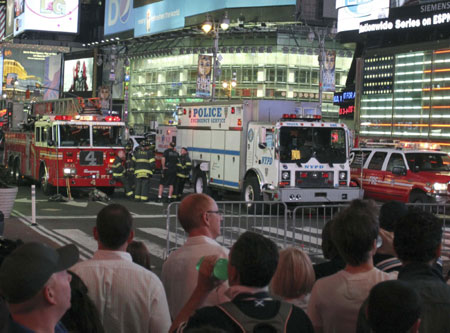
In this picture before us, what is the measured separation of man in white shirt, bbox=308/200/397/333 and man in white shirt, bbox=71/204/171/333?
958mm

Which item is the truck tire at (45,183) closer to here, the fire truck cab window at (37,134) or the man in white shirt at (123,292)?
the fire truck cab window at (37,134)

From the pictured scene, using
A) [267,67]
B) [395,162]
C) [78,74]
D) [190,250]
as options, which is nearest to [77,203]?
[395,162]

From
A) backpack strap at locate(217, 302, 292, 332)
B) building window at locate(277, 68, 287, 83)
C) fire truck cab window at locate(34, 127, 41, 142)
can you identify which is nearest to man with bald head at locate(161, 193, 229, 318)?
backpack strap at locate(217, 302, 292, 332)

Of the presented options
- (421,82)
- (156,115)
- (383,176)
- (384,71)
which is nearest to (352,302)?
(383,176)

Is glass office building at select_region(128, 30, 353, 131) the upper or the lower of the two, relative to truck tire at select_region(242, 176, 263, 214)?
A: upper

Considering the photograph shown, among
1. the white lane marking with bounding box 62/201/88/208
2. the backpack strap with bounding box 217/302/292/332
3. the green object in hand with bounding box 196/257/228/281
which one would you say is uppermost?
the green object in hand with bounding box 196/257/228/281

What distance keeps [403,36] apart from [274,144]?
25.2 m

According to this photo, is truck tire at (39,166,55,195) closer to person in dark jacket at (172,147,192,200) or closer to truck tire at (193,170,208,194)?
person in dark jacket at (172,147,192,200)

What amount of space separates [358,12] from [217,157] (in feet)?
131

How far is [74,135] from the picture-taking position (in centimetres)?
2383

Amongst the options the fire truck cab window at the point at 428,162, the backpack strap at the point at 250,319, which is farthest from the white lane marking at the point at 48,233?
the fire truck cab window at the point at 428,162

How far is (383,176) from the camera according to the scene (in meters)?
21.3

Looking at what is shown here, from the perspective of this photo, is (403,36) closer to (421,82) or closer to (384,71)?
(384,71)

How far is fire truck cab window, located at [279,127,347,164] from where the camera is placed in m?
20.0
